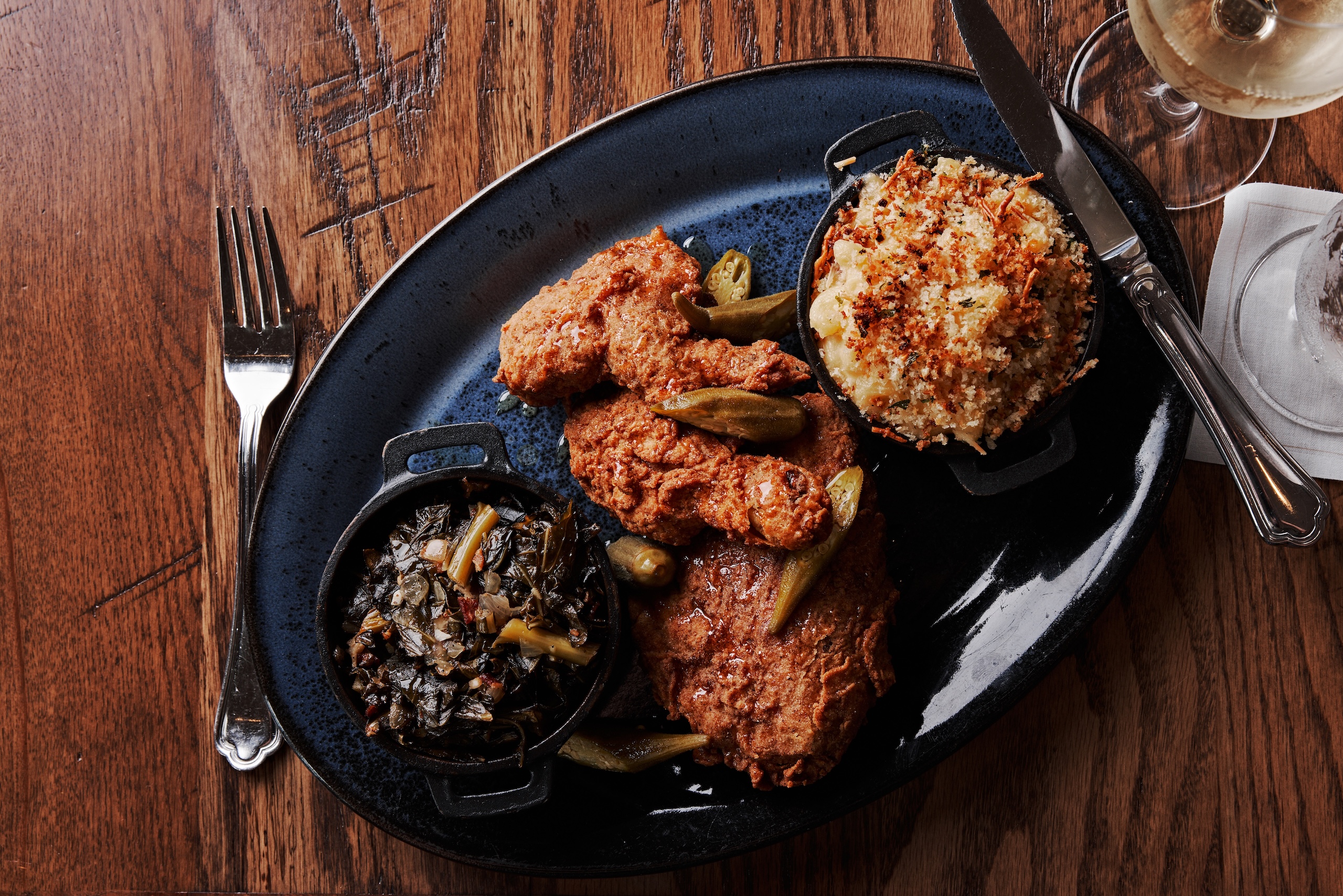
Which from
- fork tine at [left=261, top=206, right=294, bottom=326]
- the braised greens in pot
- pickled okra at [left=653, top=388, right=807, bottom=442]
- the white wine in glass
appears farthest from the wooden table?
pickled okra at [left=653, top=388, right=807, bottom=442]

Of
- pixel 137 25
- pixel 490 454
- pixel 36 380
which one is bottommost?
→ pixel 490 454

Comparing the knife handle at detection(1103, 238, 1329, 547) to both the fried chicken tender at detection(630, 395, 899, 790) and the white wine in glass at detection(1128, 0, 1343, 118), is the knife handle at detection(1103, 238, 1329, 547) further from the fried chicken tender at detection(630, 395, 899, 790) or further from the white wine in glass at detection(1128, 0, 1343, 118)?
the fried chicken tender at detection(630, 395, 899, 790)

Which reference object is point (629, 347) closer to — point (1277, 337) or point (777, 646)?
point (777, 646)

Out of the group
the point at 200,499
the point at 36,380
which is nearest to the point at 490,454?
the point at 200,499

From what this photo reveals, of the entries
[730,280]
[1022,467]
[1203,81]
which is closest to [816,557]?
[1022,467]

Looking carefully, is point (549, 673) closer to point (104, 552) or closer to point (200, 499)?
point (200, 499)
